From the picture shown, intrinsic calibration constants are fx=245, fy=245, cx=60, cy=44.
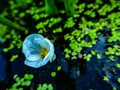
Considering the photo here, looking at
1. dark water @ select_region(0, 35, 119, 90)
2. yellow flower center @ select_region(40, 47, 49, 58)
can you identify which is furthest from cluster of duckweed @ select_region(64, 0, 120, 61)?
yellow flower center @ select_region(40, 47, 49, 58)

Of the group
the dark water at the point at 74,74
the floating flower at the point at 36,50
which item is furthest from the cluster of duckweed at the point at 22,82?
the floating flower at the point at 36,50

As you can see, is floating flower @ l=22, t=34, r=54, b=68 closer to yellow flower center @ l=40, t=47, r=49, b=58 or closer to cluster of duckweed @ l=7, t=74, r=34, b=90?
yellow flower center @ l=40, t=47, r=49, b=58

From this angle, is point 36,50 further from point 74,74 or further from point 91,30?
point 91,30

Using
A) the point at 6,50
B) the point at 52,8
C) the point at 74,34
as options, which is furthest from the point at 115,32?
the point at 6,50

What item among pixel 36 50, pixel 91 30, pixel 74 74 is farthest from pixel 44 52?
pixel 91 30

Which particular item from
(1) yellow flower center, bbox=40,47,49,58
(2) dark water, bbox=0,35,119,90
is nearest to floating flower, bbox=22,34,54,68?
(1) yellow flower center, bbox=40,47,49,58

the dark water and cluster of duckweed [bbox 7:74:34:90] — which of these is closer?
the dark water

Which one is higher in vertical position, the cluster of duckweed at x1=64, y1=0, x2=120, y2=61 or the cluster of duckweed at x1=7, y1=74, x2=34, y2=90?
the cluster of duckweed at x1=64, y1=0, x2=120, y2=61

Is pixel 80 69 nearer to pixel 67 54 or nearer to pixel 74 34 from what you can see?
pixel 67 54

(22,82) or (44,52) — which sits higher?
(44,52)
